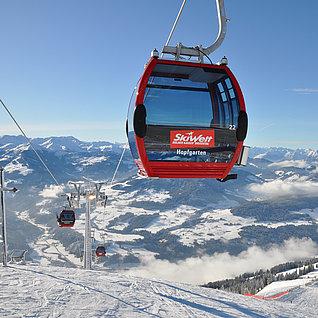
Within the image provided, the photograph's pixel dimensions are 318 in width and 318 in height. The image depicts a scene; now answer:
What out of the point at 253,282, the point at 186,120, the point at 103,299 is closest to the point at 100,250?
the point at 103,299

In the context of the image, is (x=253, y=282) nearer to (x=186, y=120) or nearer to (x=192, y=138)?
(x=192, y=138)

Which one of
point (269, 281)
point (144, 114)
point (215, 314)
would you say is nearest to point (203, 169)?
point (144, 114)

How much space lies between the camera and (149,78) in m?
6.29

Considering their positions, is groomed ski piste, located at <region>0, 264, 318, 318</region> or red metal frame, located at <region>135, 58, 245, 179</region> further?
groomed ski piste, located at <region>0, 264, 318, 318</region>

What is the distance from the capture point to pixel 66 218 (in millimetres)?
22672

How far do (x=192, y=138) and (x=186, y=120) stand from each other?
0.36 meters

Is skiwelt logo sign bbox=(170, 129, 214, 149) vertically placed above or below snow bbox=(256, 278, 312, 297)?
above

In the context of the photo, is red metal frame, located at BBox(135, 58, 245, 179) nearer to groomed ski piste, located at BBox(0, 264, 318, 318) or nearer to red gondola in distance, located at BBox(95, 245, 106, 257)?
groomed ski piste, located at BBox(0, 264, 318, 318)

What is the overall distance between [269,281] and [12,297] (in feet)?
492

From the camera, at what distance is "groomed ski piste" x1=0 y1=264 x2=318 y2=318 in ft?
39.0

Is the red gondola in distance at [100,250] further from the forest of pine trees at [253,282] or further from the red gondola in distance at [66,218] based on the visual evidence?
the forest of pine trees at [253,282]

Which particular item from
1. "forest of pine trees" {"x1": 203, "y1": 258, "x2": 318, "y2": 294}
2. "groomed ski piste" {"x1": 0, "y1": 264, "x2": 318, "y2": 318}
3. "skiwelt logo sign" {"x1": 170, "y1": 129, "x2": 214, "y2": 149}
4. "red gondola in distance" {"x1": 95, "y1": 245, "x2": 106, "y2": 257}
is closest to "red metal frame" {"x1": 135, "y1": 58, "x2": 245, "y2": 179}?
"skiwelt logo sign" {"x1": 170, "y1": 129, "x2": 214, "y2": 149}

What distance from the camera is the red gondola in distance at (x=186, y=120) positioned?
20.8 ft

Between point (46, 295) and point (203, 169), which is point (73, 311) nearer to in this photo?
point (46, 295)
